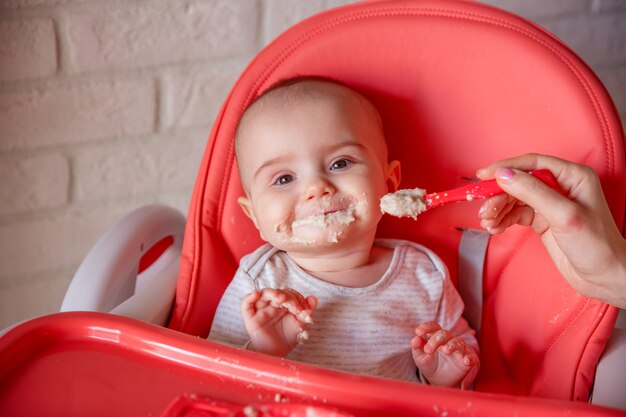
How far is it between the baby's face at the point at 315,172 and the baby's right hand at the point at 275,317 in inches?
3.3

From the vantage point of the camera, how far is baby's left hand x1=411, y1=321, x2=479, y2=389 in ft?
2.80

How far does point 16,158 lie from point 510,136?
0.83 metres

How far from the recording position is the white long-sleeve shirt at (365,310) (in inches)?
36.1

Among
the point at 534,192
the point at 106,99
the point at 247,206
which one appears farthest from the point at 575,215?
the point at 106,99

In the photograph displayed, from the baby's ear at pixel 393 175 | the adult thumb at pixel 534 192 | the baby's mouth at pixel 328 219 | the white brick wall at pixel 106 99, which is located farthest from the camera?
the white brick wall at pixel 106 99

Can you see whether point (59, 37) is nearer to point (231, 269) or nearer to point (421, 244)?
point (231, 269)

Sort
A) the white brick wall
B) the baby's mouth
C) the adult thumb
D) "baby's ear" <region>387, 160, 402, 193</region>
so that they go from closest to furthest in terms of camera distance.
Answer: the adult thumb
the baby's mouth
"baby's ear" <region>387, 160, 402, 193</region>
the white brick wall

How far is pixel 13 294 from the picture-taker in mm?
1417

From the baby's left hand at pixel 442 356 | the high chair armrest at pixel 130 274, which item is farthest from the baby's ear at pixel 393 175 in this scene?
the high chair armrest at pixel 130 274

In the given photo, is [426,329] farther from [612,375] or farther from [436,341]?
[612,375]

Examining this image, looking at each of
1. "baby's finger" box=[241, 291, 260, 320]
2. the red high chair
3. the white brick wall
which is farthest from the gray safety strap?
the white brick wall

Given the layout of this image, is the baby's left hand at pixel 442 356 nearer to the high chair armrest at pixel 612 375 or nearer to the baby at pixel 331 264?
the baby at pixel 331 264

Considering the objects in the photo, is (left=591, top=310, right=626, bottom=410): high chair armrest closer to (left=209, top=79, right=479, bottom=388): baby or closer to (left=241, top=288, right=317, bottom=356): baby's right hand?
(left=209, top=79, right=479, bottom=388): baby

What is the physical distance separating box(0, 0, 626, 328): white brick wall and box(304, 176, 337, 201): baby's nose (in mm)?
503
